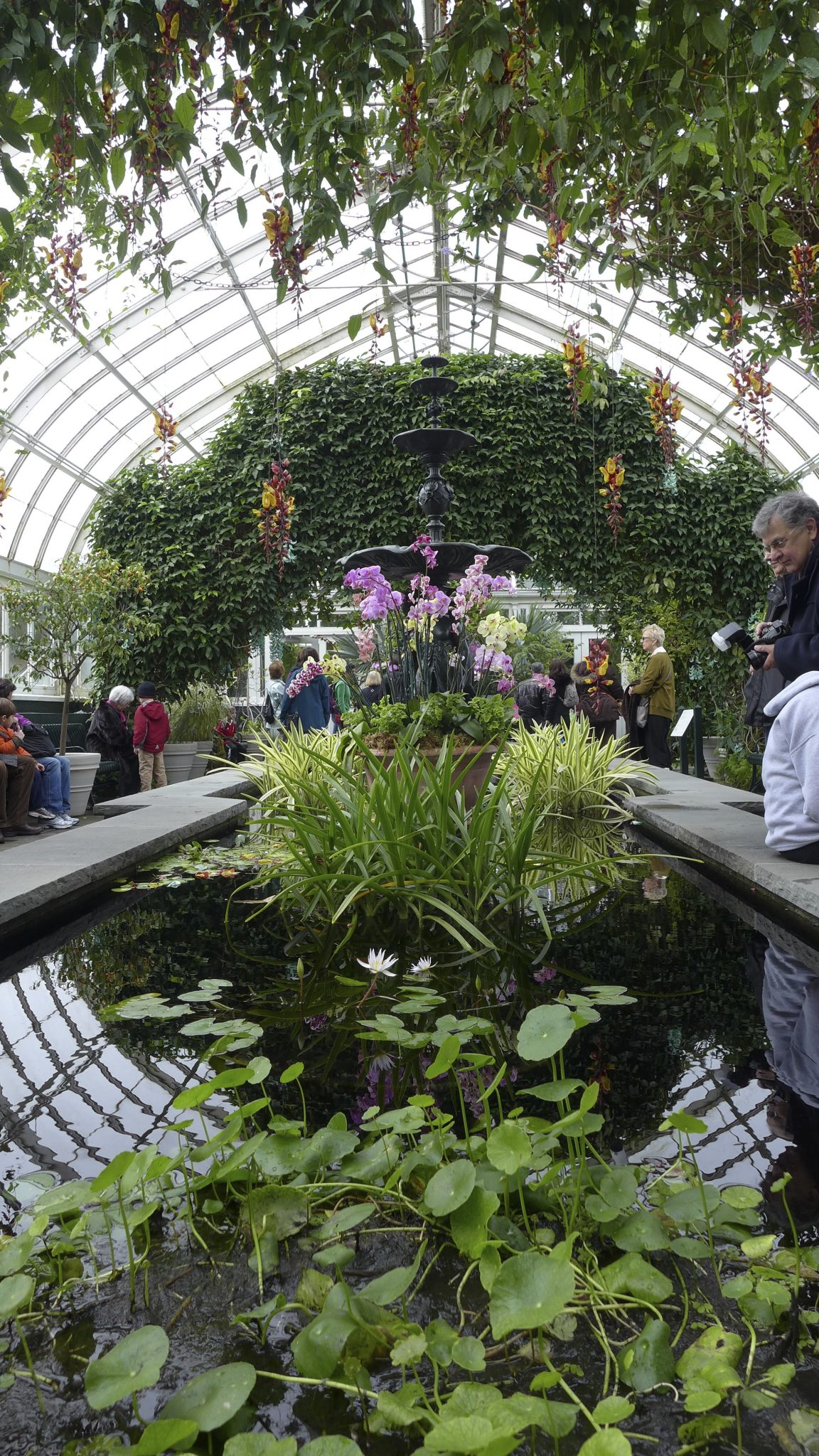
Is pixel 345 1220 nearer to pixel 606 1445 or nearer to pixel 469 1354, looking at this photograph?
pixel 469 1354

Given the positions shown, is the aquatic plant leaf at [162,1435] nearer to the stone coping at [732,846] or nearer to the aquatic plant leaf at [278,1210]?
the aquatic plant leaf at [278,1210]

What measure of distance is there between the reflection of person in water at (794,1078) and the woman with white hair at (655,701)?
6315 mm

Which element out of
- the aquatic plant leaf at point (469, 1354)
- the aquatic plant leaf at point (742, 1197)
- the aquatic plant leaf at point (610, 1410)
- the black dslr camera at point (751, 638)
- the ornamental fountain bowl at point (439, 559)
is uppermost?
the ornamental fountain bowl at point (439, 559)

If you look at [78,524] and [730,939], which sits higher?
[78,524]

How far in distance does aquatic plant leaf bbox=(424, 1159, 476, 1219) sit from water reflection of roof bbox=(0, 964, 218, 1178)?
433 mm

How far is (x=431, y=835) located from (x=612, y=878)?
89 centimetres

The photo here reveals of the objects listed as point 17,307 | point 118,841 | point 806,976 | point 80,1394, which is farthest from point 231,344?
point 80,1394

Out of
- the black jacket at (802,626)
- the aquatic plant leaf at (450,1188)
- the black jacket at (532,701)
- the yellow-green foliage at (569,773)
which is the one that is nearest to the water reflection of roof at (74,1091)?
the aquatic plant leaf at (450,1188)

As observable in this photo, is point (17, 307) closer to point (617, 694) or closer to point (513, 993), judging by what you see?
point (617, 694)

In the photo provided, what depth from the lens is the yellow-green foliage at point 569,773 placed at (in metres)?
4.27

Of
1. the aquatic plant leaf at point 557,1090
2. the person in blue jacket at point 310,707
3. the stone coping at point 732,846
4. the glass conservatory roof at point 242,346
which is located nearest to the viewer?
the aquatic plant leaf at point 557,1090

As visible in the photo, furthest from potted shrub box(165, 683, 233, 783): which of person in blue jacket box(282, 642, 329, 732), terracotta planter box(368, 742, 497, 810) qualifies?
terracotta planter box(368, 742, 497, 810)

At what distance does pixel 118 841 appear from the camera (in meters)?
3.75

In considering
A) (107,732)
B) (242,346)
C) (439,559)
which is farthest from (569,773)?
(242,346)
